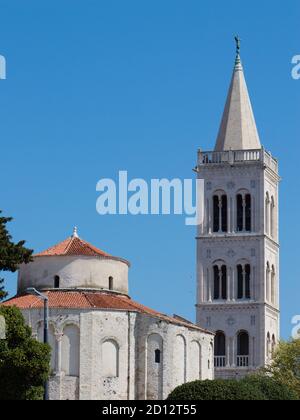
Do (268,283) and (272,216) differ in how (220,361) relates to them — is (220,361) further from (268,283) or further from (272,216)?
(272,216)

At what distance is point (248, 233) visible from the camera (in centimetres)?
11950

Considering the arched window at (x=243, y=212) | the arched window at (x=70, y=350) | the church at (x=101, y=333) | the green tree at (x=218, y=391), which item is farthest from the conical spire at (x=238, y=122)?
the green tree at (x=218, y=391)

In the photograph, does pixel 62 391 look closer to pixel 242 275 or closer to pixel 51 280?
pixel 51 280

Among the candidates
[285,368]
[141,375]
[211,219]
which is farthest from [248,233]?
[141,375]

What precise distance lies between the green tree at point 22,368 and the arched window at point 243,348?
167 ft

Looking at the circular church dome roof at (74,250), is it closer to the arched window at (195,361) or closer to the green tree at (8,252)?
the arched window at (195,361)

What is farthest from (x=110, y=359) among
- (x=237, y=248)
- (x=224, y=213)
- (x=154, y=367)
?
(x=224, y=213)

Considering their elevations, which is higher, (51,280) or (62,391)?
(51,280)

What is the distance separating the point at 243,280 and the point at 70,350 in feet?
93.5

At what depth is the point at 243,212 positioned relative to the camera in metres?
120

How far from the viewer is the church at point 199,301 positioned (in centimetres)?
9419

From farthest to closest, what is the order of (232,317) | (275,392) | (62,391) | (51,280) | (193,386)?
(232,317)
(51,280)
(62,391)
(275,392)
(193,386)

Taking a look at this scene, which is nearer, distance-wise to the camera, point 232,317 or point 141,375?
point 141,375
